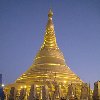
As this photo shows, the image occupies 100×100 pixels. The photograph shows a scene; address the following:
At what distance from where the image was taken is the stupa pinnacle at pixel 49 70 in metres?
49.7

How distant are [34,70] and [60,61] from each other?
5.49 metres

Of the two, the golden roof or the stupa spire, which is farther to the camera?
the stupa spire

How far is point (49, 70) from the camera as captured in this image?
52.3 meters

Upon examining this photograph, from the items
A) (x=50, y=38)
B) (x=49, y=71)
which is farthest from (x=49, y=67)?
(x=50, y=38)

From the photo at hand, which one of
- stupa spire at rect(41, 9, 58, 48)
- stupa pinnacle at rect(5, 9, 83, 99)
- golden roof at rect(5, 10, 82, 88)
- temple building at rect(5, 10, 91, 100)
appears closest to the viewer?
temple building at rect(5, 10, 91, 100)

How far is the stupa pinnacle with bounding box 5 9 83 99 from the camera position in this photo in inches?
1958

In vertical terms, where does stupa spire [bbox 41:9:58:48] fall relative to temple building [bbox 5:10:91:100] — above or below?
above

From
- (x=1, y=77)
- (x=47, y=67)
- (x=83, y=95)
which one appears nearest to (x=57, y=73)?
(x=47, y=67)

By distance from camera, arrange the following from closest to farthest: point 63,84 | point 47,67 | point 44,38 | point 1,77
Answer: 1. point 63,84
2. point 47,67
3. point 44,38
4. point 1,77

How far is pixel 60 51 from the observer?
58.1 meters

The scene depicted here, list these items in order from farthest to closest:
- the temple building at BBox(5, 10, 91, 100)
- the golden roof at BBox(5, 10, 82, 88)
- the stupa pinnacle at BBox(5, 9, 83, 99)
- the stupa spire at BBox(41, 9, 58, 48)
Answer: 1. the stupa spire at BBox(41, 9, 58, 48)
2. the golden roof at BBox(5, 10, 82, 88)
3. the stupa pinnacle at BBox(5, 9, 83, 99)
4. the temple building at BBox(5, 10, 91, 100)

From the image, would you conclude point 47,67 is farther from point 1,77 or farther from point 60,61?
point 1,77

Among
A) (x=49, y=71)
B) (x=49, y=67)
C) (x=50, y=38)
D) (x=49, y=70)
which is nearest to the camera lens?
(x=49, y=71)

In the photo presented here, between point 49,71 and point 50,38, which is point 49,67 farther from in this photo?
point 50,38
